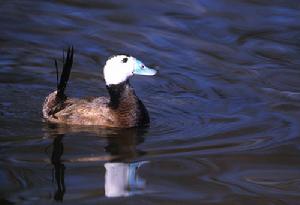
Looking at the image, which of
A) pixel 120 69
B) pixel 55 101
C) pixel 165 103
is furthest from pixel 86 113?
pixel 165 103

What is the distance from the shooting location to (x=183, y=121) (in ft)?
29.7

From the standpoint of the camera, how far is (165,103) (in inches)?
386

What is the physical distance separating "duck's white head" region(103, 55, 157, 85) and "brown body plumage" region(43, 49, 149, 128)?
0.08 m

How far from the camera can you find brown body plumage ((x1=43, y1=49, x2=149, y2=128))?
8891 millimetres

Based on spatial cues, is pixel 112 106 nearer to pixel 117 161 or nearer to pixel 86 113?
pixel 86 113

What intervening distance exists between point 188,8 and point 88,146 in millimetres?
6540

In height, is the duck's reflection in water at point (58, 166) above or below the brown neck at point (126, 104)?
below

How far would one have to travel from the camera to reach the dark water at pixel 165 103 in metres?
7.11

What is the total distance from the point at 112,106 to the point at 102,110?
0.12 metres

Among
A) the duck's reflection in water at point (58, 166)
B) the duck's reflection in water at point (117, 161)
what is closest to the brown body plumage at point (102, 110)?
the duck's reflection in water at point (117, 161)

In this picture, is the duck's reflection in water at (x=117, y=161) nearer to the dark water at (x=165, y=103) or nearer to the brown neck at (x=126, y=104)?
the dark water at (x=165, y=103)

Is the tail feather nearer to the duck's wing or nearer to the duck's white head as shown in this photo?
the duck's wing

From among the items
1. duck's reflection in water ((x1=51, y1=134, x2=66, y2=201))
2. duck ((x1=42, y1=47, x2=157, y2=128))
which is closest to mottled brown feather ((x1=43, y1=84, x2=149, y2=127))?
duck ((x1=42, y1=47, x2=157, y2=128))

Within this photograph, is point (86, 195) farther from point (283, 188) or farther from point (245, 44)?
point (245, 44)
